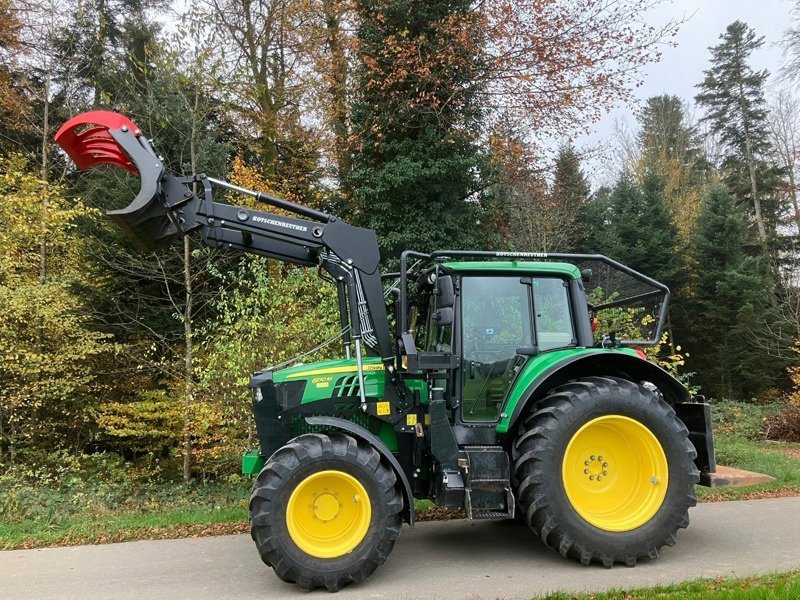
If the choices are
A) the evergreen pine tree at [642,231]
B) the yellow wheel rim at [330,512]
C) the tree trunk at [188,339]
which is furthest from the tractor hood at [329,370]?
the evergreen pine tree at [642,231]

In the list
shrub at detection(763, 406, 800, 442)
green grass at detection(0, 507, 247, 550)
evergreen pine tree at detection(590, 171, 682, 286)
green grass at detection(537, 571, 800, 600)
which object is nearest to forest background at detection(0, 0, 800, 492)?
shrub at detection(763, 406, 800, 442)

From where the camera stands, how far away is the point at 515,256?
17.8 feet

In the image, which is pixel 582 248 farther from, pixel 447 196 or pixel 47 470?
pixel 47 470

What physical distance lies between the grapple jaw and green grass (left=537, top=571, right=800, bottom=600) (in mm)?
4053

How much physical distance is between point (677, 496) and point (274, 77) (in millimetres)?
16081

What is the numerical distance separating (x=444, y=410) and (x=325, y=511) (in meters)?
1.24

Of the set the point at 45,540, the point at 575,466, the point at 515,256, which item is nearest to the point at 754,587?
the point at 575,466

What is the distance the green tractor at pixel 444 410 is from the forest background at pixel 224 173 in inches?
147

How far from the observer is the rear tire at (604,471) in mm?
4758

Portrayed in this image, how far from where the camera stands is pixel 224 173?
41.6ft

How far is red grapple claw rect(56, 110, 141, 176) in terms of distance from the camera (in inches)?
185

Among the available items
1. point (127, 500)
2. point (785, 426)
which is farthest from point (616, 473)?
point (785, 426)

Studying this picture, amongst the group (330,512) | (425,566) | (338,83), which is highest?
(338,83)

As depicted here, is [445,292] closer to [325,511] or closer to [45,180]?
[325,511]
